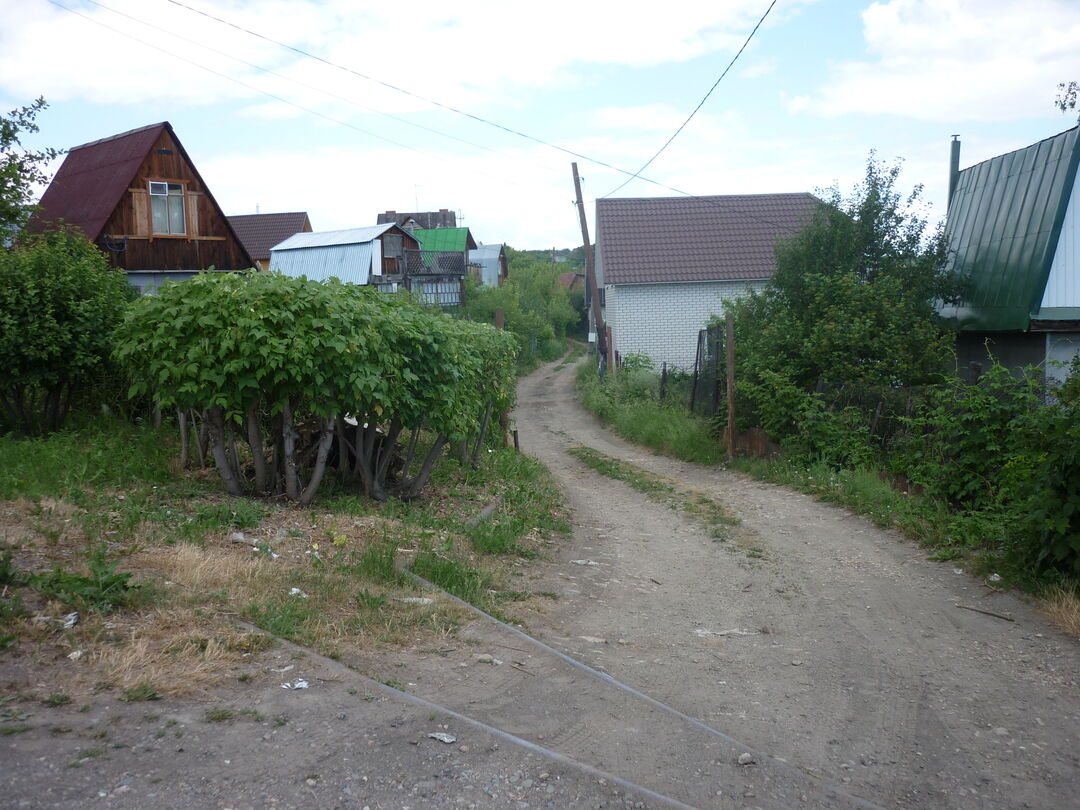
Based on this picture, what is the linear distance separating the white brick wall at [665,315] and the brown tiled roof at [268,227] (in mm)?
24780

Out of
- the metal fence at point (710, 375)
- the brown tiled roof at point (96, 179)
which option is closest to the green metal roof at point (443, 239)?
the brown tiled roof at point (96, 179)

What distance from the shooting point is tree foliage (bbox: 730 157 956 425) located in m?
14.8

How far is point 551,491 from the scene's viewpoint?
12.0 metres

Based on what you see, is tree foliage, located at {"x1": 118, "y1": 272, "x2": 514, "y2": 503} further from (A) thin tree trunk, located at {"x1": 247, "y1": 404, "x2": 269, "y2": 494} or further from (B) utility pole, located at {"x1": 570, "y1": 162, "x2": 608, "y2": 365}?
(B) utility pole, located at {"x1": 570, "y1": 162, "x2": 608, "y2": 365}

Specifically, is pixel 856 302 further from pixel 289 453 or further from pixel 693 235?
pixel 693 235

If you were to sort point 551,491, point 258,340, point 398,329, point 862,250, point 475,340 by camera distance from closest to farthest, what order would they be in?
point 258,340
point 398,329
point 475,340
point 551,491
point 862,250

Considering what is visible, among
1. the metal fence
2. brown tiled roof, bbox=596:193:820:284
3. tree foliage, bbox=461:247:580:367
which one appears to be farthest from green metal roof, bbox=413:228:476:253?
the metal fence

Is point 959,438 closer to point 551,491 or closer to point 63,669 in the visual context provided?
point 551,491

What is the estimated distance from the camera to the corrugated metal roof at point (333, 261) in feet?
109

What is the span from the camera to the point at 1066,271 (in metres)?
14.6

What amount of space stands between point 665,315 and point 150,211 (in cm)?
1564

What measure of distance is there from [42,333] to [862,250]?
14108mm

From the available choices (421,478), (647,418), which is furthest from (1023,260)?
(421,478)

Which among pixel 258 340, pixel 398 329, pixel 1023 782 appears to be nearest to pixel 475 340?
pixel 398 329
